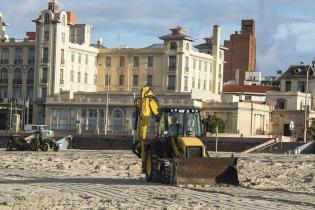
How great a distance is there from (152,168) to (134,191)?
364cm

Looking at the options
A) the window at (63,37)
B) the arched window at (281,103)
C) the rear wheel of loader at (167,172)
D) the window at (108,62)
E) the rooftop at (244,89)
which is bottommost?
the rear wheel of loader at (167,172)

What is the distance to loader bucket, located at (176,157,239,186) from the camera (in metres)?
27.7

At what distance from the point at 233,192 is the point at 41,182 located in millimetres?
7070

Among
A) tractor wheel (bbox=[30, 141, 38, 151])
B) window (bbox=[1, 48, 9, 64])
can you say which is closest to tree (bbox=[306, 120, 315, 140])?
tractor wheel (bbox=[30, 141, 38, 151])

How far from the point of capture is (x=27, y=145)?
6844 centimetres

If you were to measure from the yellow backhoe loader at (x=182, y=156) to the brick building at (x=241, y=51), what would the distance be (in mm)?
113991

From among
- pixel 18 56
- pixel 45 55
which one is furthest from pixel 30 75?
pixel 45 55

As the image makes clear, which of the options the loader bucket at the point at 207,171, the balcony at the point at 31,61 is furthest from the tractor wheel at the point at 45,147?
the balcony at the point at 31,61

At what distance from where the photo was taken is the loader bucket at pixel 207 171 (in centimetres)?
2766

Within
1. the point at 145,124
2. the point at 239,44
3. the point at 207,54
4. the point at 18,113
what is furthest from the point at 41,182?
the point at 239,44

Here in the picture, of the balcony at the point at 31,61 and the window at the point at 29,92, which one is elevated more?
the balcony at the point at 31,61

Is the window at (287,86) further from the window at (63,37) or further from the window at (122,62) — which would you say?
the window at (63,37)

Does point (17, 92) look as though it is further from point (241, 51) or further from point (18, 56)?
point (241, 51)

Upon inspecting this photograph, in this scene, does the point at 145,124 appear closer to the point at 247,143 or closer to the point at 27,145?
the point at 27,145
